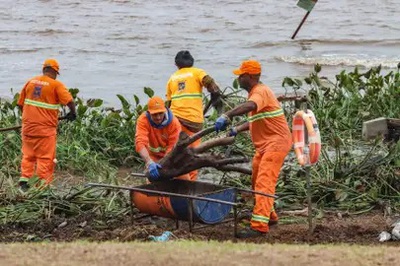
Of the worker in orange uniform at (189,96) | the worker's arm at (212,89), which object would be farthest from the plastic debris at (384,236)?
the worker's arm at (212,89)

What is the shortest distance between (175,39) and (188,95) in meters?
18.4

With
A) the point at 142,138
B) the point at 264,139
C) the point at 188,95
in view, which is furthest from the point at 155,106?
the point at 188,95

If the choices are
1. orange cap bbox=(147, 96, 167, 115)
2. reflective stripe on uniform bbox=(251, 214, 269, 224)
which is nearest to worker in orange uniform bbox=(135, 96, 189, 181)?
orange cap bbox=(147, 96, 167, 115)

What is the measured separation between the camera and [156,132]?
35.5ft

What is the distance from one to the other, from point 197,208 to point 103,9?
29523mm

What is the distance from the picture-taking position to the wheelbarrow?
9661 mm

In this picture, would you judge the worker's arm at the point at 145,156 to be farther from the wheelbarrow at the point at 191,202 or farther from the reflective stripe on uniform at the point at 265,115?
the reflective stripe on uniform at the point at 265,115

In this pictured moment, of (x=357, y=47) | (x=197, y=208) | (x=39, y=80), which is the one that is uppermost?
(x=39, y=80)

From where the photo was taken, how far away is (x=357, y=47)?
Result: 29.5 m

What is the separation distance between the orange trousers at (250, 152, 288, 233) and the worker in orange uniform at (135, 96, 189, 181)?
1.03 m

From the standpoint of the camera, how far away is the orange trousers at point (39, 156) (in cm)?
1234

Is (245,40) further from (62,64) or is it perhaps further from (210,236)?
(210,236)

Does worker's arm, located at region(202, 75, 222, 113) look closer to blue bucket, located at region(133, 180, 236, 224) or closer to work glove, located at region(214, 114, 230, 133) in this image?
blue bucket, located at region(133, 180, 236, 224)

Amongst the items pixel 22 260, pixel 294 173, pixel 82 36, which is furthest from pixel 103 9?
pixel 22 260
